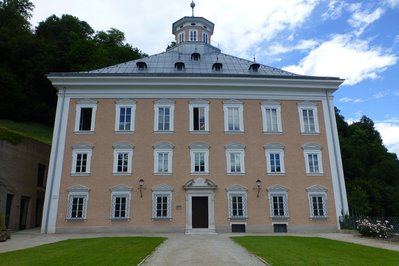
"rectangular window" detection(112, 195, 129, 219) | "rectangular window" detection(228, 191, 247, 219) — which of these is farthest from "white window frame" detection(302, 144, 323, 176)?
"rectangular window" detection(112, 195, 129, 219)

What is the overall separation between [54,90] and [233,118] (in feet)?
107

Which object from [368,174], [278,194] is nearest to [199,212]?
[278,194]

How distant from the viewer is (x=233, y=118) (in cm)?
2592

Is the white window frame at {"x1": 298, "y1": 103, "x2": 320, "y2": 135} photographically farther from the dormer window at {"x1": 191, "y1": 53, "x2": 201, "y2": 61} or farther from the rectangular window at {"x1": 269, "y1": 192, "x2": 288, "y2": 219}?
the dormer window at {"x1": 191, "y1": 53, "x2": 201, "y2": 61}

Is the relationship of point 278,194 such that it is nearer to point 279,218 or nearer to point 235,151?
point 279,218

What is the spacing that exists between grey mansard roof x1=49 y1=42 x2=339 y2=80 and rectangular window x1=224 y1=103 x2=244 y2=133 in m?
2.38

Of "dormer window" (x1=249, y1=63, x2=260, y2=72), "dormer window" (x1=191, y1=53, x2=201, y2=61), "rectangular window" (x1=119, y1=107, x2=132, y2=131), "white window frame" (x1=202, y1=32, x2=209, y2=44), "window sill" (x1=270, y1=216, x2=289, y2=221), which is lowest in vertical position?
"window sill" (x1=270, y1=216, x2=289, y2=221)

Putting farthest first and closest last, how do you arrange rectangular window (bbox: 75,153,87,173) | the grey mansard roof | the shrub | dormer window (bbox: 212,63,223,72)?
1. dormer window (bbox: 212,63,223,72)
2. the grey mansard roof
3. rectangular window (bbox: 75,153,87,173)
4. the shrub

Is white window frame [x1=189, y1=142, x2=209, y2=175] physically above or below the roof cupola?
below

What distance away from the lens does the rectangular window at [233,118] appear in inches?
1009

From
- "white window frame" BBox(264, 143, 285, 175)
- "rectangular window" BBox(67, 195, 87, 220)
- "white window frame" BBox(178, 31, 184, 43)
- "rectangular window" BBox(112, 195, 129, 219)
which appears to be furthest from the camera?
"white window frame" BBox(178, 31, 184, 43)

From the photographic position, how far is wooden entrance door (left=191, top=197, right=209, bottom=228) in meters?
23.7

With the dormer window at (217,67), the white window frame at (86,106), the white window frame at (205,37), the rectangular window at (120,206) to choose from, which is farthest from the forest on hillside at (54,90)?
the rectangular window at (120,206)

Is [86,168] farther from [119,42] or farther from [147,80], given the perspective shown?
[119,42]
